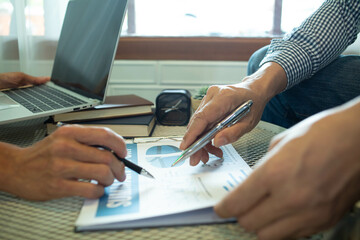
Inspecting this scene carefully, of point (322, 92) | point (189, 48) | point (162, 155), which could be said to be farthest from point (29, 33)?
point (322, 92)

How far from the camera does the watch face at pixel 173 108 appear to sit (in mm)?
865

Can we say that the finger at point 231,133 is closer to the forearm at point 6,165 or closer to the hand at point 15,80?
the forearm at point 6,165

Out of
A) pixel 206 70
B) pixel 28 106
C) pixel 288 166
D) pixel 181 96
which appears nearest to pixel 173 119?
pixel 181 96

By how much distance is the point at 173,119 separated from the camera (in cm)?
88

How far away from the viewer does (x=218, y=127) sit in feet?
1.78

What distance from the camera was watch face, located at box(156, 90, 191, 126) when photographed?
0.86m

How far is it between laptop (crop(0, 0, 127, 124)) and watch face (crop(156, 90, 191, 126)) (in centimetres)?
16

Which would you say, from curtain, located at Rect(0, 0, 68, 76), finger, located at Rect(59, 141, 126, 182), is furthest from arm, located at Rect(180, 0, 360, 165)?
curtain, located at Rect(0, 0, 68, 76)

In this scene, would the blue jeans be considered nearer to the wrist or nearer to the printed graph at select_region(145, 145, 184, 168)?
the wrist

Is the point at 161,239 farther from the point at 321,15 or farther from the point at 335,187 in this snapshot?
the point at 321,15

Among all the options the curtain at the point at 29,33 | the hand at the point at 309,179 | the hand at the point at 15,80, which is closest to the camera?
the hand at the point at 309,179

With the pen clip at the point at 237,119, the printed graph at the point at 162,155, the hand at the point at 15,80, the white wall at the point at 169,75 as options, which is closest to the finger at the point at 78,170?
the printed graph at the point at 162,155

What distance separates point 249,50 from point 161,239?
1.32m

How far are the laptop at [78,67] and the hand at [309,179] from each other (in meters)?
0.55
